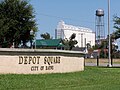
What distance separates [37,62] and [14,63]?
Answer: 2091 mm

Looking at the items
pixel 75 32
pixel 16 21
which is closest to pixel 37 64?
pixel 16 21

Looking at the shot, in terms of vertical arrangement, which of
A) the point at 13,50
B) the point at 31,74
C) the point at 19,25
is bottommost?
the point at 31,74

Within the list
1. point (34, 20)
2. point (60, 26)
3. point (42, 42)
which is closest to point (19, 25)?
point (34, 20)

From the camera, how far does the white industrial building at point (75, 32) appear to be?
472ft

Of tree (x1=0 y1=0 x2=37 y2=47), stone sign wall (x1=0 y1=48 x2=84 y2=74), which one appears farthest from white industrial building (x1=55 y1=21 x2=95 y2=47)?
stone sign wall (x1=0 y1=48 x2=84 y2=74)

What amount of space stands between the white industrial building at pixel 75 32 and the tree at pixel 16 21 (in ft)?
266

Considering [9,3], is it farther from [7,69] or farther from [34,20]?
[7,69]

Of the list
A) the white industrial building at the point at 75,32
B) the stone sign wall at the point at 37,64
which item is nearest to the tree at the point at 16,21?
the stone sign wall at the point at 37,64

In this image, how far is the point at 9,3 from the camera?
50.7m

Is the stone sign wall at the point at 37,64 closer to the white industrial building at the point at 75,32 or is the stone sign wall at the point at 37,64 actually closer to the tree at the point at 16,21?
the tree at the point at 16,21

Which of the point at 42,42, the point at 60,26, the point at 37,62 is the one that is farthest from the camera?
the point at 60,26

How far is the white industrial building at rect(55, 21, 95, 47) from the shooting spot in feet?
472

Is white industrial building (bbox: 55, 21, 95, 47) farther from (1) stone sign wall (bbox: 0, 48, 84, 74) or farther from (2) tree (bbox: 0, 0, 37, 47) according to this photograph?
(1) stone sign wall (bbox: 0, 48, 84, 74)

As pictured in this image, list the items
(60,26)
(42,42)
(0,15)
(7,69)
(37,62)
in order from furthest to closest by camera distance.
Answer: (60,26) → (42,42) → (0,15) → (37,62) → (7,69)
